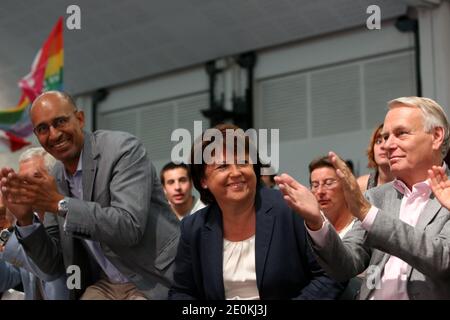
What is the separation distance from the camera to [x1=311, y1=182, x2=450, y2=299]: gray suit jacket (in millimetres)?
2088

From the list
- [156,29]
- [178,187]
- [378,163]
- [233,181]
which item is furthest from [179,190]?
[156,29]

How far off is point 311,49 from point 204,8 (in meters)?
1.05

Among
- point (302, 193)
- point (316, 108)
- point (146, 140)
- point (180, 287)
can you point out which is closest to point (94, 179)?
point (180, 287)

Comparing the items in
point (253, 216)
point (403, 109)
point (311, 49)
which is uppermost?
point (311, 49)

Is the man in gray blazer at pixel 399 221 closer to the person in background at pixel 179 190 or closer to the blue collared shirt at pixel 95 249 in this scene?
the blue collared shirt at pixel 95 249

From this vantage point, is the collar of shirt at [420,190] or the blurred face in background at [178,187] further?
the blurred face in background at [178,187]

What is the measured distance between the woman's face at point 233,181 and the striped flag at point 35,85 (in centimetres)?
418

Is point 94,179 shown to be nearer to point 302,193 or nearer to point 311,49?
point 302,193

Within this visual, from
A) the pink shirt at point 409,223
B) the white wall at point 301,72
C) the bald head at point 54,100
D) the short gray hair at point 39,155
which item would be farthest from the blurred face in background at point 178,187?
the white wall at point 301,72

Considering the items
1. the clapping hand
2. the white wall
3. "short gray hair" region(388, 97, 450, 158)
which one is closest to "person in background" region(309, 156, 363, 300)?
"short gray hair" region(388, 97, 450, 158)

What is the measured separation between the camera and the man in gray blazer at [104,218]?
2.63 meters

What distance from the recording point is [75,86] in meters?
8.75

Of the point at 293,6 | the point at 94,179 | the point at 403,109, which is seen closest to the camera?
the point at 403,109

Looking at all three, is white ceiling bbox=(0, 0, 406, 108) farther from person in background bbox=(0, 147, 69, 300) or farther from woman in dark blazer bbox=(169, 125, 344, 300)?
woman in dark blazer bbox=(169, 125, 344, 300)
